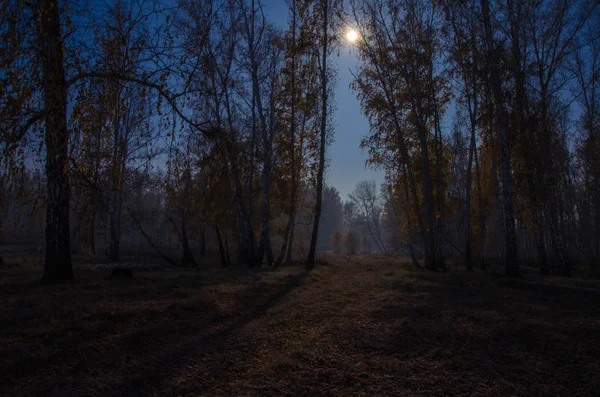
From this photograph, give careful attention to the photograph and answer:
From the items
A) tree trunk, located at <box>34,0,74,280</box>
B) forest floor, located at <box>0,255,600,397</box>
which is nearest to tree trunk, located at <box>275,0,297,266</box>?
tree trunk, located at <box>34,0,74,280</box>

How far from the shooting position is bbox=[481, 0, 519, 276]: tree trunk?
12.6 meters

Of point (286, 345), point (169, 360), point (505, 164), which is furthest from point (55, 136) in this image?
point (505, 164)

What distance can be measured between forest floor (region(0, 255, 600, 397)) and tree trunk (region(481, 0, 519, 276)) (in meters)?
4.68

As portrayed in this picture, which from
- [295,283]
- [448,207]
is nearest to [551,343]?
[295,283]

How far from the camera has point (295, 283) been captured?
446 inches

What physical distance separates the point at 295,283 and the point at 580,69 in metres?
19.0

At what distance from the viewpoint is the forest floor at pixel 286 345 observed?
11.8 ft

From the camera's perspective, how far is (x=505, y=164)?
41.4ft

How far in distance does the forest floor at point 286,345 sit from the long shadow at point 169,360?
0.02 m

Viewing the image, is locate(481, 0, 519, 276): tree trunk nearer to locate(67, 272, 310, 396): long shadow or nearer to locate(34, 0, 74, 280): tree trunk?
locate(67, 272, 310, 396): long shadow

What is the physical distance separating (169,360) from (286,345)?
166cm

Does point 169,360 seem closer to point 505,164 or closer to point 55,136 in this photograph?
point 55,136

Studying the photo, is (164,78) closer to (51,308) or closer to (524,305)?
(51,308)

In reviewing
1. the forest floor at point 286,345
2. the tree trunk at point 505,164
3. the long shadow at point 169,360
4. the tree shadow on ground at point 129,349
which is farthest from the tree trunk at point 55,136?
the tree trunk at point 505,164
